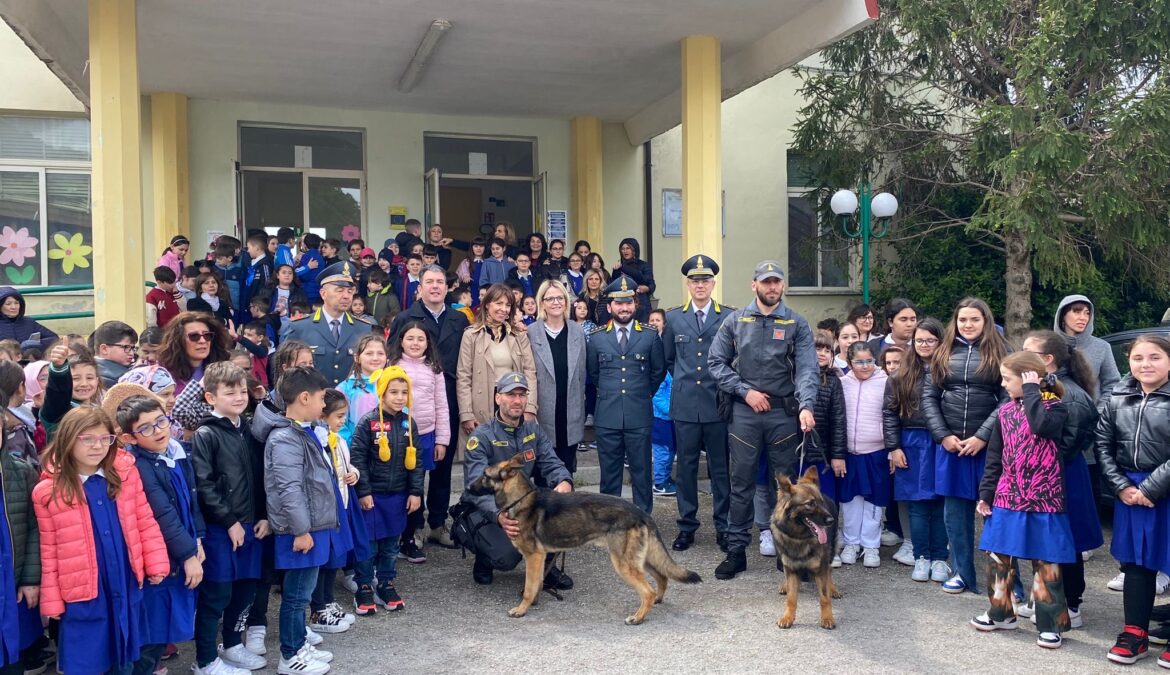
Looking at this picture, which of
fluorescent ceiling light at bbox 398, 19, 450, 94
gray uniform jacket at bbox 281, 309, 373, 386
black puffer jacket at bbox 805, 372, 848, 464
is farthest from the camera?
fluorescent ceiling light at bbox 398, 19, 450, 94

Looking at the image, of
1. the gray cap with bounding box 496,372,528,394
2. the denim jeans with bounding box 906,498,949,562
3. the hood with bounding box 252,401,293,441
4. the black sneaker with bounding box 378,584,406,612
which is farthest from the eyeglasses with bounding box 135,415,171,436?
the denim jeans with bounding box 906,498,949,562

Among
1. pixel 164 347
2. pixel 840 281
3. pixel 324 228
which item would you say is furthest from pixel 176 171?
pixel 840 281

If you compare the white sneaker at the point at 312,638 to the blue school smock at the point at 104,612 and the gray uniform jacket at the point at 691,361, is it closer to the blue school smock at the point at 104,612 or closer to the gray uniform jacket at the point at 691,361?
the blue school smock at the point at 104,612

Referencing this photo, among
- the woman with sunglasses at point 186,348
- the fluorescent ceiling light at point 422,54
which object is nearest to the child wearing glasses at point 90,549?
the woman with sunglasses at point 186,348

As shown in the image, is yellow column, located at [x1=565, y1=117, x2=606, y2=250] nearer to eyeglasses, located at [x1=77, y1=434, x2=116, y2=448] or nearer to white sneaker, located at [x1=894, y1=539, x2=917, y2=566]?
white sneaker, located at [x1=894, y1=539, x2=917, y2=566]

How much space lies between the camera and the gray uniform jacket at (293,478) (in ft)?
14.6

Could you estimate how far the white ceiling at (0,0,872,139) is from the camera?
30.0 feet

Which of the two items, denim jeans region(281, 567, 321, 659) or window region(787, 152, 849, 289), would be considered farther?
window region(787, 152, 849, 289)

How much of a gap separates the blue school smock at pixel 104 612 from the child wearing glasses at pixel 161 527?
0.43ft

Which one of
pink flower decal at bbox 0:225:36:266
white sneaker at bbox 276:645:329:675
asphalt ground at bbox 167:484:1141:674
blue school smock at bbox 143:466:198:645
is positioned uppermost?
pink flower decal at bbox 0:225:36:266

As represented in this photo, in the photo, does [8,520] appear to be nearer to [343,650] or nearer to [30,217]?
[343,650]

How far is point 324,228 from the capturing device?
539 inches

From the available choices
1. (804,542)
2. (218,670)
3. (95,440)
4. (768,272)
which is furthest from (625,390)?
(95,440)

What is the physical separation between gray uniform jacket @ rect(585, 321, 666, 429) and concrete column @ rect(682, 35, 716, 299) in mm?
3551
